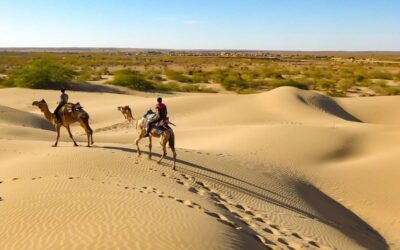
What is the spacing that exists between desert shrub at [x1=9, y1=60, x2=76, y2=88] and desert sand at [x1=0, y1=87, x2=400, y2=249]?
53.2 feet

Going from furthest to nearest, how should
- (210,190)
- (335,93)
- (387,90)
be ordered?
(387,90)
(335,93)
(210,190)

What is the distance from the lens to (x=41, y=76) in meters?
42.4


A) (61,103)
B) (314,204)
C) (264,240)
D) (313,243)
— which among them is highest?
(61,103)

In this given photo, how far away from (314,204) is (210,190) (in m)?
3.46

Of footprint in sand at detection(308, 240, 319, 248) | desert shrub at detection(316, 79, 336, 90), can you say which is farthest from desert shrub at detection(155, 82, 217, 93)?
footprint in sand at detection(308, 240, 319, 248)

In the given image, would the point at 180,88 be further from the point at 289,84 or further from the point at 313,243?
the point at 313,243

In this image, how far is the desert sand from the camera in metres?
7.31

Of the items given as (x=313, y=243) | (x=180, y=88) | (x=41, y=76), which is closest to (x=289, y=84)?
(x=180, y=88)

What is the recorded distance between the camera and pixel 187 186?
11.9 meters

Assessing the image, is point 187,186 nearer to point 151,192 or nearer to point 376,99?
point 151,192

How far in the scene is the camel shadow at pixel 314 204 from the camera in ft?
38.7

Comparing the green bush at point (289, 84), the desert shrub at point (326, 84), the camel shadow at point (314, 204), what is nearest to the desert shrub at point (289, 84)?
the green bush at point (289, 84)

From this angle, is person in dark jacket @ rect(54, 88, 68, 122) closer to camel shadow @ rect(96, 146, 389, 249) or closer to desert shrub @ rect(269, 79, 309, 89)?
camel shadow @ rect(96, 146, 389, 249)

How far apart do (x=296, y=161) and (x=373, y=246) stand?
685cm
